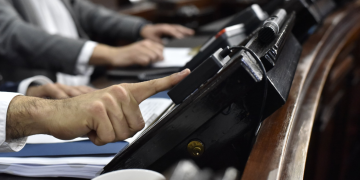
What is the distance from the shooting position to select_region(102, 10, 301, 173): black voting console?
0.33 m

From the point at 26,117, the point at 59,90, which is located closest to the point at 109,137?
the point at 26,117

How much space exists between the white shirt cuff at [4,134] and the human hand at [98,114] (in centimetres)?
2

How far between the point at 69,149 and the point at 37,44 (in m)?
0.72

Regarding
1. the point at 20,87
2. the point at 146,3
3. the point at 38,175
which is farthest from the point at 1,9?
the point at 146,3

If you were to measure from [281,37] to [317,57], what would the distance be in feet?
1.59

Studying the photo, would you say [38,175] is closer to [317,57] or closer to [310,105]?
[310,105]

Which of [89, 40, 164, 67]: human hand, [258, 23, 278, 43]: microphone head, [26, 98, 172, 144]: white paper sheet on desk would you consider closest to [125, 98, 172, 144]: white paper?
[26, 98, 172, 144]: white paper sheet on desk

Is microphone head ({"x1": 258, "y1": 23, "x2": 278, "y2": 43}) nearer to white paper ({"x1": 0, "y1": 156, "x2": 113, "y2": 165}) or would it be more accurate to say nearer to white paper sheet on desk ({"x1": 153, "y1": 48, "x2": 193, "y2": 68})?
white paper ({"x1": 0, "y1": 156, "x2": 113, "y2": 165})

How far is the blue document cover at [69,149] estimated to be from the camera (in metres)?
0.46

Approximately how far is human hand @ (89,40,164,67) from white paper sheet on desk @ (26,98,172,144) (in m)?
0.35

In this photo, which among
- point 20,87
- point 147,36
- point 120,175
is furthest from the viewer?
point 147,36

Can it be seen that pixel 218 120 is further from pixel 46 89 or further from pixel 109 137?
pixel 46 89

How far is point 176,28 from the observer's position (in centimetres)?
148

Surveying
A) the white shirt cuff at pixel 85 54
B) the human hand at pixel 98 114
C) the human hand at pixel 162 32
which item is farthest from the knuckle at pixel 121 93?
the human hand at pixel 162 32
